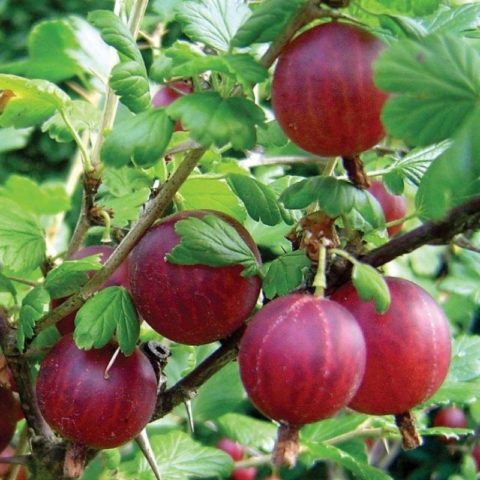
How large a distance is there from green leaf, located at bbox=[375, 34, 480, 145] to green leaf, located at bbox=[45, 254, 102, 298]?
1.06 feet

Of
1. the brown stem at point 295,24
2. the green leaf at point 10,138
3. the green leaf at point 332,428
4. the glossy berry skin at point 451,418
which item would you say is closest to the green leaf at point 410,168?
the brown stem at point 295,24

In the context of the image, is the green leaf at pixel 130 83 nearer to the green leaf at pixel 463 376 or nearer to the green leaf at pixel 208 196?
the green leaf at pixel 208 196

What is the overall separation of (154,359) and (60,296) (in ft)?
0.36

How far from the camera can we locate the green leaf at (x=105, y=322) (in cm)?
79

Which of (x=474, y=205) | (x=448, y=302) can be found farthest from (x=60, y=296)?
(x=448, y=302)

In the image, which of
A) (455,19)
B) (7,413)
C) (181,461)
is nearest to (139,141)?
(455,19)

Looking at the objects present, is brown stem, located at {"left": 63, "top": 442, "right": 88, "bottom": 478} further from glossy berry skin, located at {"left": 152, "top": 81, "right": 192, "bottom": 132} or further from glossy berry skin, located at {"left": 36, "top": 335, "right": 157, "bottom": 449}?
glossy berry skin, located at {"left": 152, "top": 81, "right": 192, "bottom": 132}

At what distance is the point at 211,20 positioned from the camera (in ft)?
2.64

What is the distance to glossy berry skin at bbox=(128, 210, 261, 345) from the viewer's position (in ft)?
2.55

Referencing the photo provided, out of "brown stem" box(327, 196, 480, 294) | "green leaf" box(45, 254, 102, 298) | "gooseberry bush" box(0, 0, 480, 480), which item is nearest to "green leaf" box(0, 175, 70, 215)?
"gooseberry bush" box(0, 0, 480, 480)

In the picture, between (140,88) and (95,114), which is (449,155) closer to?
(140,88)

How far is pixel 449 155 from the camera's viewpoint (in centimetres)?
60

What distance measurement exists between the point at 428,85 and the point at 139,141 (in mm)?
222

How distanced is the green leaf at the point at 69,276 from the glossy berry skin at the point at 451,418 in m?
1.11
